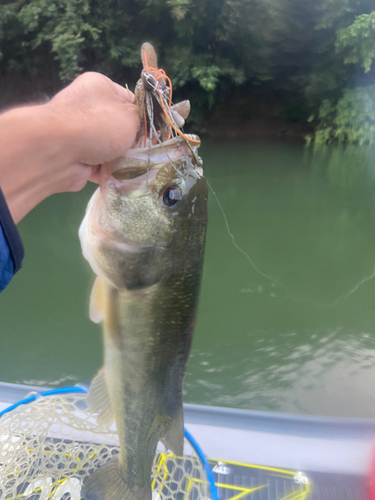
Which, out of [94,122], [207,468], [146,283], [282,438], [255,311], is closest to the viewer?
[94,122]

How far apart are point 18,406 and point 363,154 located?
1242 cm

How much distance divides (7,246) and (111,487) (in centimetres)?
91

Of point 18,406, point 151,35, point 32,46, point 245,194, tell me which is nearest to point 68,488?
point 18,406

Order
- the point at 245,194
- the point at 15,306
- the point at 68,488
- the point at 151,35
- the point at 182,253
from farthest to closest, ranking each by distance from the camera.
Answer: the point at 151,35 < the point at 245,194 < the point at 15,306 < the point at 68,488 < the point at 182,253

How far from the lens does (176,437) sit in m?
1.12

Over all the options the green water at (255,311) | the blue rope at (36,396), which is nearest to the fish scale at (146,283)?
the blue rope at (36,396)

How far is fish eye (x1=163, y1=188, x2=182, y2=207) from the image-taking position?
949mm

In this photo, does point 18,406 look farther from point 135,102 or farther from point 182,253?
point 135,102

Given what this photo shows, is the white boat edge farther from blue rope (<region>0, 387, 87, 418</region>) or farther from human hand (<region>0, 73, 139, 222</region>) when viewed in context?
human hand (<region>0, 73, 139, 222</region>)

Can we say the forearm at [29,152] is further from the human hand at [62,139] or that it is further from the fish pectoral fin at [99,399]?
the fish pectoral fin at [99,399]

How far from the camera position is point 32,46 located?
10.3 metres

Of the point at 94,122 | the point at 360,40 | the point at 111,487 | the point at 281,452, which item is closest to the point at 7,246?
the point at 94,122

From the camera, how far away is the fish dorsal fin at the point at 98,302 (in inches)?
41.6

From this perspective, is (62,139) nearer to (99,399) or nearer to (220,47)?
(99,399)
